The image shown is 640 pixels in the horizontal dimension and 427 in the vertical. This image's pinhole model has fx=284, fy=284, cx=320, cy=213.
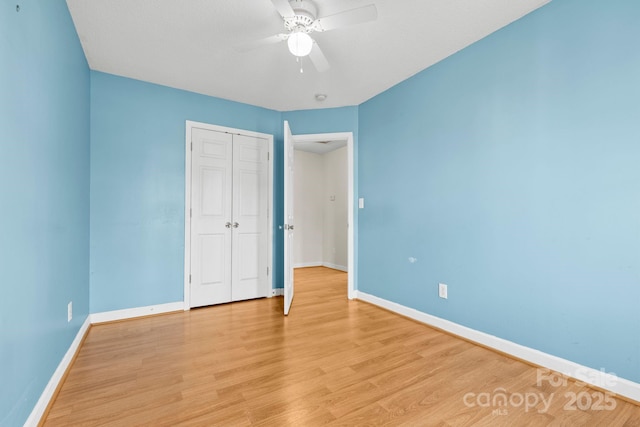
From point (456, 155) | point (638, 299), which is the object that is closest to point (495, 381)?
point (638, 299)

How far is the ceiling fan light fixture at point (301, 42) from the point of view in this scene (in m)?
1.97

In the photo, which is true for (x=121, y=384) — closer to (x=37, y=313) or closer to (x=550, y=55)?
(x=37, y=313)

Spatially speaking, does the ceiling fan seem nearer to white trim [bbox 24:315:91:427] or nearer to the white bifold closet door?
the white bifold closet door

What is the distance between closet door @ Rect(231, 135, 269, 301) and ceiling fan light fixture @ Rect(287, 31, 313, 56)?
1.88 meters

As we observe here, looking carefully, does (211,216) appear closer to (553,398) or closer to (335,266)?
(335,266)

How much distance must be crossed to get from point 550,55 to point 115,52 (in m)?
3.54

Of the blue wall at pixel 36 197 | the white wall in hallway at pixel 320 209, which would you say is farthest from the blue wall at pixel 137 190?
the white wall in hallway at pixel 320 209

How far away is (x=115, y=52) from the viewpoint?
2.57m

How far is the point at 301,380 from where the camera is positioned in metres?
1.83

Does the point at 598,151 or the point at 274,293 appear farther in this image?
the point at 274,293

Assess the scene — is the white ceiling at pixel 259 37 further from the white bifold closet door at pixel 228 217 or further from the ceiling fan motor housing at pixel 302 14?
the white bifold closet door at pixel 228 217

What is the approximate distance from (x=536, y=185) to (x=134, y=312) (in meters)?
3.89

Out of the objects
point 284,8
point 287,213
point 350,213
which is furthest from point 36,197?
point 350,213

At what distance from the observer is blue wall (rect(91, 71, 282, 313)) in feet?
9.48
